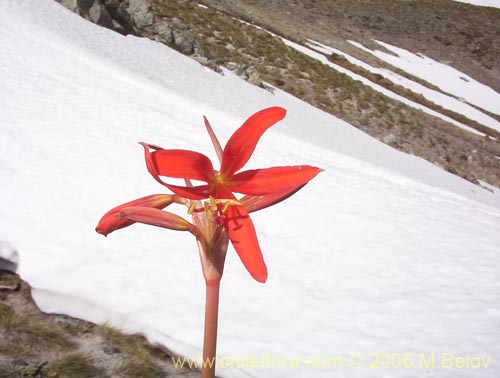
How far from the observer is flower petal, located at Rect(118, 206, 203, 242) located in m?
0.69

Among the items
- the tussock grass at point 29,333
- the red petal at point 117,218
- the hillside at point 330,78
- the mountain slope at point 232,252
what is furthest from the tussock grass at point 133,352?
the hillside at point 330,78

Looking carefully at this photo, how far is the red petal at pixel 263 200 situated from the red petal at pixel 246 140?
0.06 m

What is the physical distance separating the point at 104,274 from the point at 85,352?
0.81m

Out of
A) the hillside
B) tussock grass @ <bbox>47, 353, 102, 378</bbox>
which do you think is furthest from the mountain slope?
the hillside

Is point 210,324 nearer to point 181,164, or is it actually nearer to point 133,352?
point 181,164

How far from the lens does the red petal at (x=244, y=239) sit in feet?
2.20

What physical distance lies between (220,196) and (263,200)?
0.23 ft

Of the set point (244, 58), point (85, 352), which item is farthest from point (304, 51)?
point (85, 352)

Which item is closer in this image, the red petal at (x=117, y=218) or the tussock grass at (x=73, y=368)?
the red petal at (x=117, y=218)

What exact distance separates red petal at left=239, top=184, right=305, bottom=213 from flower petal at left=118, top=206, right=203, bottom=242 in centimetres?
9

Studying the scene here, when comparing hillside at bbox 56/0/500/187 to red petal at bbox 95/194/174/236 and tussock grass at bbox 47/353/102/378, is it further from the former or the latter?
red petal at bbox 95/194/174/236

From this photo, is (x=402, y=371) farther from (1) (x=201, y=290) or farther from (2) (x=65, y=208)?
(2) (x=65, y=208)

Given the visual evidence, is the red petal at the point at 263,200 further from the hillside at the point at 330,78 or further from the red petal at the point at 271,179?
the hillside at the point at 330,78

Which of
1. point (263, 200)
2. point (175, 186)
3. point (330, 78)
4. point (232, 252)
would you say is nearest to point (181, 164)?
point (175, 186)
